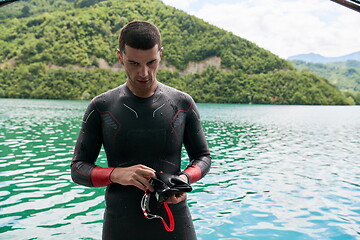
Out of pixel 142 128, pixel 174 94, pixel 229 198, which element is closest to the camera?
pixel 142 128

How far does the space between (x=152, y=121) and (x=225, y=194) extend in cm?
889

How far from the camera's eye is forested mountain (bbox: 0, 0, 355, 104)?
11850 centimetres

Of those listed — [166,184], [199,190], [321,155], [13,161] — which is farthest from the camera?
[321,155]

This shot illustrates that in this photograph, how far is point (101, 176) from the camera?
1849 mm

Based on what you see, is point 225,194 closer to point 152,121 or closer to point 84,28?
point 152,121

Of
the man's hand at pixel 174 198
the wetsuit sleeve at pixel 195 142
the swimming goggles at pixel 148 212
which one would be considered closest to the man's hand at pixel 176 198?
the man's hand at pixel 174 198

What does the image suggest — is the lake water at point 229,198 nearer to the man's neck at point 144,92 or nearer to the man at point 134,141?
the man at point 134,141

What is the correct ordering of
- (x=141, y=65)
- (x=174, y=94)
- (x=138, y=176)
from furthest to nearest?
1. (x=174, y=94)
2. (x=141, y=65)
3. (x=138, y=176)

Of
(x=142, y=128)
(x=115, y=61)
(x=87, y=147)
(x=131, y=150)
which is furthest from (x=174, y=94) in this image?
(x=115, y=61)

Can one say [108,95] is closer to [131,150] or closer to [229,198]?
[131,150]

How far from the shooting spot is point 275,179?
41.6 ft

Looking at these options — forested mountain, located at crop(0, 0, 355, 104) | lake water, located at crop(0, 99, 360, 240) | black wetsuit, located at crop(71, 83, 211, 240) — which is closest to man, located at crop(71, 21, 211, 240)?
black wetsuit, located at crop(71, 83, 211, 240)

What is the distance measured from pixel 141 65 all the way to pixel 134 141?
44cm

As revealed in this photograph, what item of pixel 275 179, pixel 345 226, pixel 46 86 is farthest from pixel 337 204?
pixel 46 86
